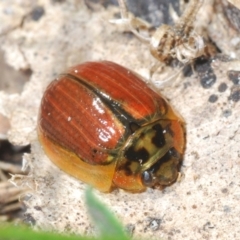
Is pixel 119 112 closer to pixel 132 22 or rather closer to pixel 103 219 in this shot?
pixel 132 22

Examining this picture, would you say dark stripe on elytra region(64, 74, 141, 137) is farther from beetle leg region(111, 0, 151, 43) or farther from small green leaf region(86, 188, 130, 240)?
small green leaf region(86, 188, 130, 240)

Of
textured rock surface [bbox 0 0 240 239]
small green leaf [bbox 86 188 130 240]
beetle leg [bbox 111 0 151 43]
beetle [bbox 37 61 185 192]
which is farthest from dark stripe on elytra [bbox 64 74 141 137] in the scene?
small green leaf [bbox 86 188 130 240]

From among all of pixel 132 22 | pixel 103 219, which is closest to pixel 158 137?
pixel 132 22

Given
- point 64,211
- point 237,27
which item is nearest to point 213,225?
point 64,211

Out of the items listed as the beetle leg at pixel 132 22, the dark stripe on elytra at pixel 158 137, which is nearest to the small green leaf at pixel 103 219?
the dark stripe on elytra at pixel 158 137

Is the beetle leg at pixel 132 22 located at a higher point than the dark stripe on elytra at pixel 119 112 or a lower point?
higher

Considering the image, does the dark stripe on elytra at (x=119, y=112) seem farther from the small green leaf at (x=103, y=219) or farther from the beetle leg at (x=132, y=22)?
the small green leaf at (x=103, y=219)
